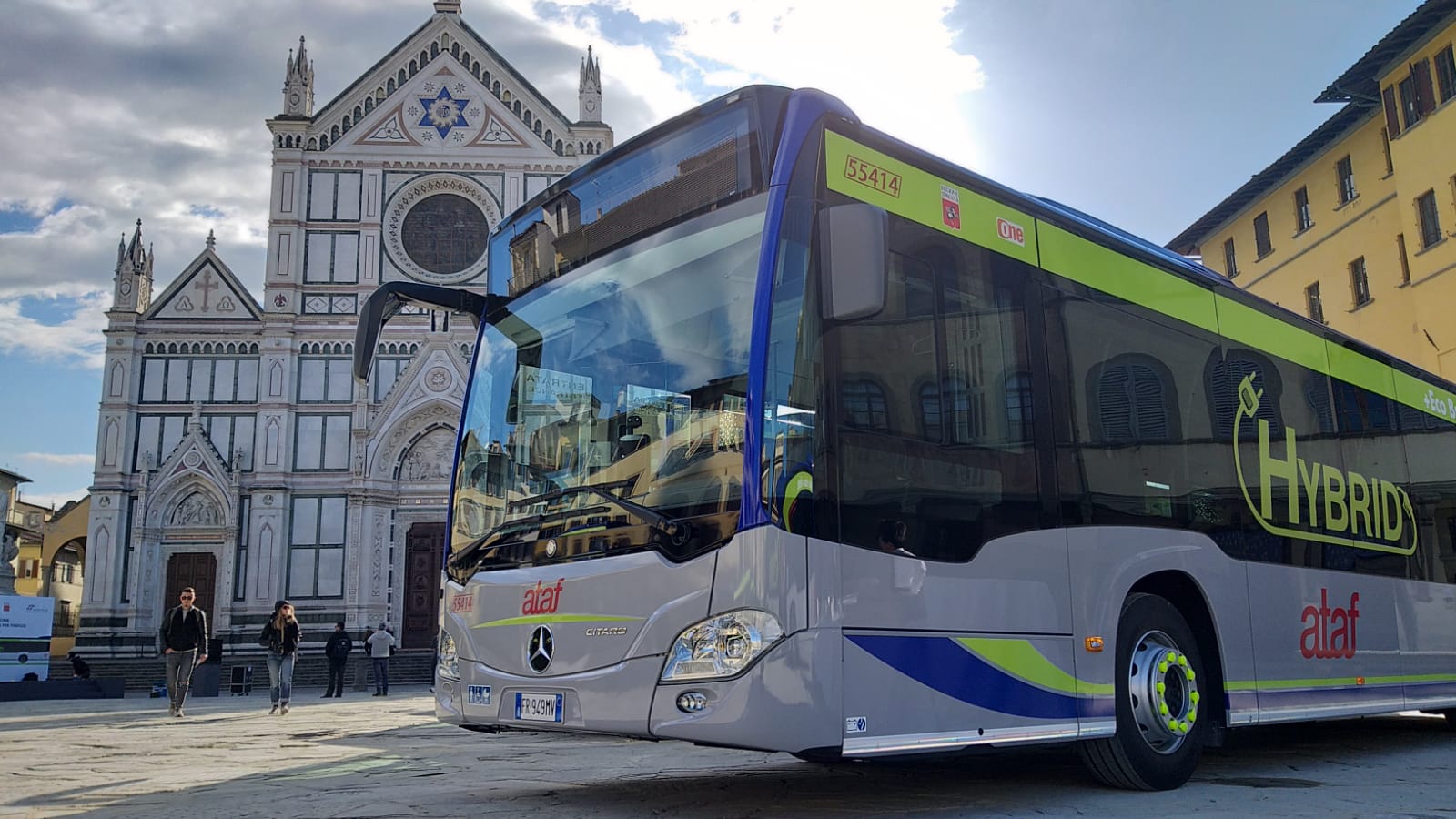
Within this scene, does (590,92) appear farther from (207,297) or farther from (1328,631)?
(1328,631)

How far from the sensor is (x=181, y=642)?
14.3 m

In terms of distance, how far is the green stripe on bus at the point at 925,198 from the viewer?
5.12 meters

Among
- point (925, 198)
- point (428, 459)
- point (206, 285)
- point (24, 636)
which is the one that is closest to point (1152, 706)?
point (925, 198)

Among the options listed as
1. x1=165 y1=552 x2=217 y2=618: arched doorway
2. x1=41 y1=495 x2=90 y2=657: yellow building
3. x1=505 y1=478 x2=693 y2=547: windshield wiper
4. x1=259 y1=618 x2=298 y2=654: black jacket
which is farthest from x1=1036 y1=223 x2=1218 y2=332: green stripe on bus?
x1=41 y1=495 x2=90 y2=657: yellow building

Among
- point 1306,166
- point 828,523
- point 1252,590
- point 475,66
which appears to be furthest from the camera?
point 475,66

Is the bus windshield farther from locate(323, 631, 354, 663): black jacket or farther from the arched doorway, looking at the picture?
the arched doorway

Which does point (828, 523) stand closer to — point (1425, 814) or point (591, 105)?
point (1425, 814)

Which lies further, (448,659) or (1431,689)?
(1431,689)

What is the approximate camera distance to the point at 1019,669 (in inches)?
206

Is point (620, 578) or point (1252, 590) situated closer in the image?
point (620, 578)

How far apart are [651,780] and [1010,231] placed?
3.62 metres

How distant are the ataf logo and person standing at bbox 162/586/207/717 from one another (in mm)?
10517

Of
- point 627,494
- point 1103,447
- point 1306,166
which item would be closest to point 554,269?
point 627,494

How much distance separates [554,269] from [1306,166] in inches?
1061
